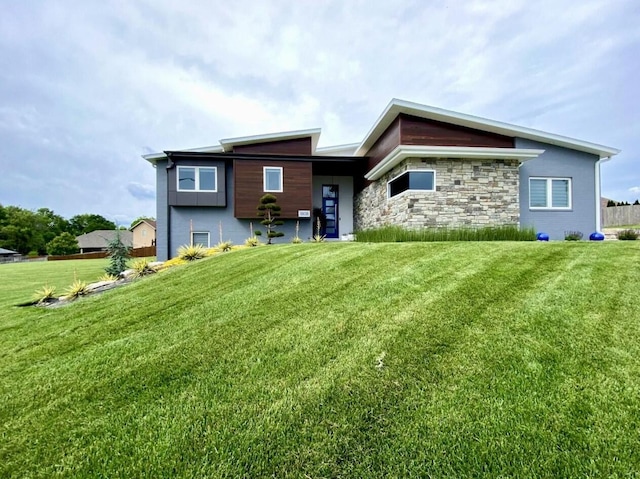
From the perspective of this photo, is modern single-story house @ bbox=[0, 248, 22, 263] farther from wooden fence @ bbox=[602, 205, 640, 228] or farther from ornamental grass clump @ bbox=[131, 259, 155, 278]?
wooden fence @ bbox=[602, 205, 640, 228]

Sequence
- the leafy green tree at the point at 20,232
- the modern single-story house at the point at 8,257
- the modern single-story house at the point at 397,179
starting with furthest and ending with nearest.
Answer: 1. the leafy green tree at the point at 20,232
2. the modern single-story house at the point at 8,257
3. the modern single-story house at the point at 397,179

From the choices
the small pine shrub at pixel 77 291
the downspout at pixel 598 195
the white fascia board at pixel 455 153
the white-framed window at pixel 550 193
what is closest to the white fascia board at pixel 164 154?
the white fascia board at pixel 455 153

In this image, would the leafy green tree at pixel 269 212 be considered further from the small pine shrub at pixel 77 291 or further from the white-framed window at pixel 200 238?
the small pine shrub at pixel 77 291

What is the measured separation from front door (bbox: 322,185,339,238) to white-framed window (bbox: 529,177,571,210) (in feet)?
27.7

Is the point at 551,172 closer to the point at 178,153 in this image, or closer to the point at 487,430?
the point at 487,430

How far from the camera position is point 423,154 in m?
9.17

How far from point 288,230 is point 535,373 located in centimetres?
1183

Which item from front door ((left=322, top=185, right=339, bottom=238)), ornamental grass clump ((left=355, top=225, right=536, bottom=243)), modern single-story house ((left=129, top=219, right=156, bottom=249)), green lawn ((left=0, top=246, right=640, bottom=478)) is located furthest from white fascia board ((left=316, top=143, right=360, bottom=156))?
modern single-story house ((left=129, top=219, right=156, bottom=249))

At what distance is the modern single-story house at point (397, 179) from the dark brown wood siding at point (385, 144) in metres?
→ 0.05

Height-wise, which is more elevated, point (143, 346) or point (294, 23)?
point (294, 23)

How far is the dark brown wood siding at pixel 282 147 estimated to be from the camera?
13211mm

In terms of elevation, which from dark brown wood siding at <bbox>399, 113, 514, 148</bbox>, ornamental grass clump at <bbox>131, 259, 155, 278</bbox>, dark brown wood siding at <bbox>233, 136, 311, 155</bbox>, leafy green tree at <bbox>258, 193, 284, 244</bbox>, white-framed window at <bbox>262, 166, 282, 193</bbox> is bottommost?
ornamental grass clump at <bbox>131, 259, 155, 278</bbox>

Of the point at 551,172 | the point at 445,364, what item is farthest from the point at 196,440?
the point at 551,172

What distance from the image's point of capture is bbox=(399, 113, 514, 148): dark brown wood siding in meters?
10.0
